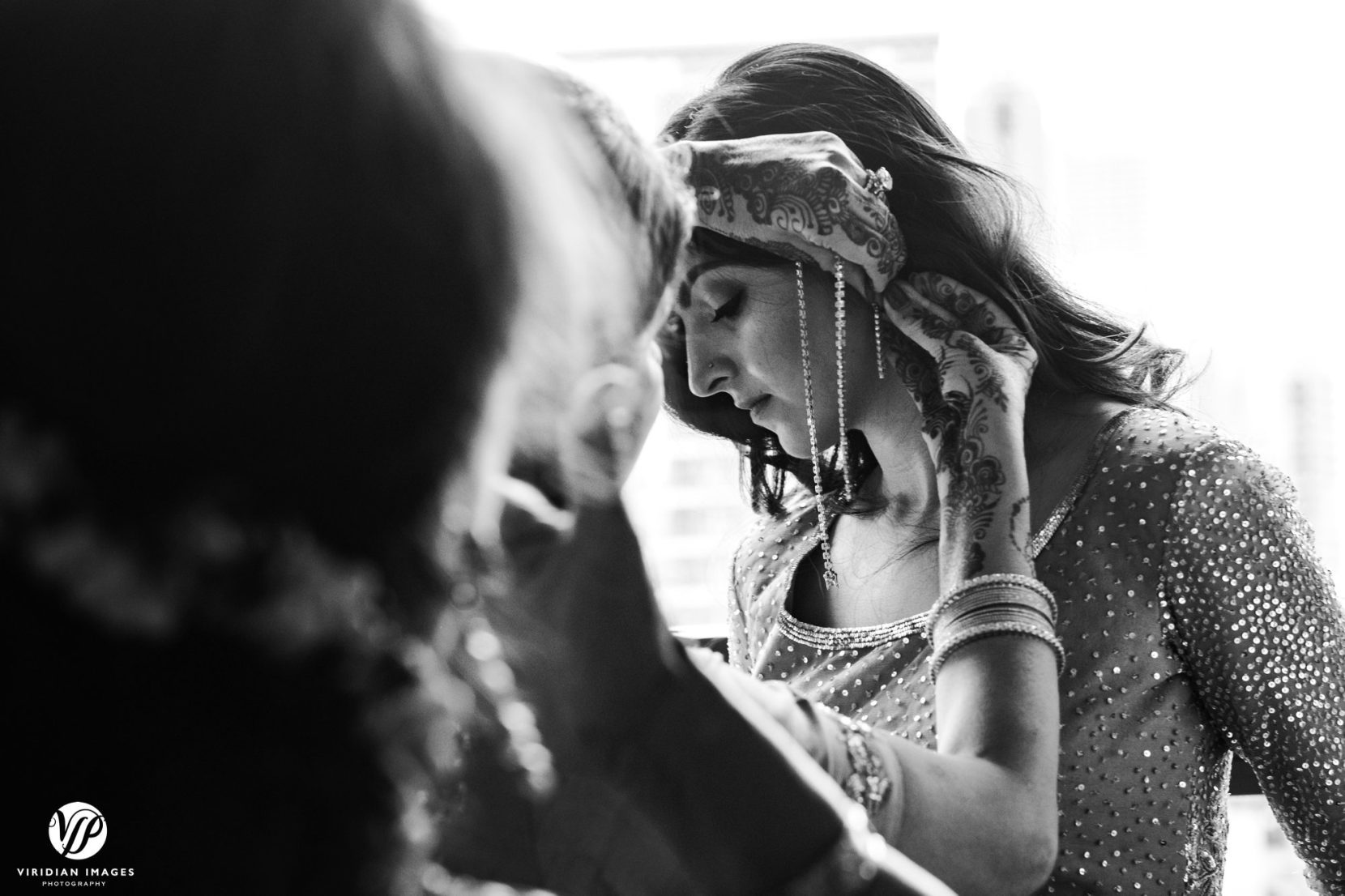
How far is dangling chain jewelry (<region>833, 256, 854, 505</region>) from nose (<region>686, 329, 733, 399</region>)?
12cm

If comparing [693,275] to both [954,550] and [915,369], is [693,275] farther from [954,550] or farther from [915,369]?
[954,550]

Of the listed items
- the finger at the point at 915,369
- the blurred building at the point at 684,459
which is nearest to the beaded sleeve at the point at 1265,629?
the finger at the point at 915,369

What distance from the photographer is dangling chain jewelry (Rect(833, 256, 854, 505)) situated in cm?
116


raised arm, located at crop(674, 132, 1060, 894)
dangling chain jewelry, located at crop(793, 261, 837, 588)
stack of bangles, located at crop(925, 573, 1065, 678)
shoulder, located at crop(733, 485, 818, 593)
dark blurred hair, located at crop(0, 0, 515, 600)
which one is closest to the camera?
dark blurred hair, located at crop(0, 0, 515, 600)

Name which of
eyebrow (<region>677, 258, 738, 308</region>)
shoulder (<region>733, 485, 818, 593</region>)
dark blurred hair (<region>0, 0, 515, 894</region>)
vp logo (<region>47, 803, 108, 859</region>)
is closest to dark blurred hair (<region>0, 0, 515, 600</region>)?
dark blurred hair (<region>0, 0, 515, 894</region>)

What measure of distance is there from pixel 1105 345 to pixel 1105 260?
29 cm

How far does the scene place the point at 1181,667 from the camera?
1.13 m

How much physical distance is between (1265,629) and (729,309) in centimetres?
58

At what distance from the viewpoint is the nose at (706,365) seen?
48.0 inches

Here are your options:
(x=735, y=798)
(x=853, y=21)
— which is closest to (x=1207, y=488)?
(x=735, y=798)

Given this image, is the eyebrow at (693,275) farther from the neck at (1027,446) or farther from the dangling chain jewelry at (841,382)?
the neck at (1027,446)

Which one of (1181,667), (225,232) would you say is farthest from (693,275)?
(225,232)

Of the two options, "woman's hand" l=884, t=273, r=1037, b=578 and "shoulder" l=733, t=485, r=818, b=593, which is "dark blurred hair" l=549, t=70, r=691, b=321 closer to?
"woman's hand" l=884, t=273, r=1037, b=578

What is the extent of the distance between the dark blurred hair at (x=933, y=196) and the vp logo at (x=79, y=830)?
878mm
